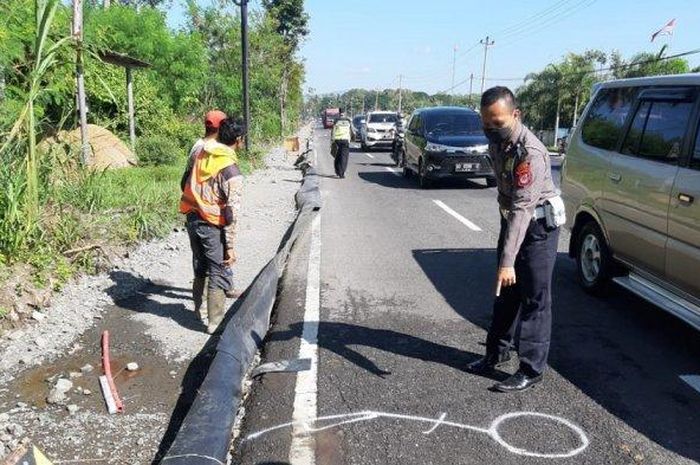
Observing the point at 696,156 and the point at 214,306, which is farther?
the point at 214,306

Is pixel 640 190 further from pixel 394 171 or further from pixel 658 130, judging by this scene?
pixel 394 171

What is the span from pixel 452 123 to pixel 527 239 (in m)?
11.0

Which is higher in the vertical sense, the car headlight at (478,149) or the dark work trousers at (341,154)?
the car headlight at (478,149)

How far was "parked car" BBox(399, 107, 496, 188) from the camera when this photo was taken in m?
13.5

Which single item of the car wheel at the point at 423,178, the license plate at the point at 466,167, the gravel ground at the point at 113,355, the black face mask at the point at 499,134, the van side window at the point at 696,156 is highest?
the black face mask at the point at 499,134

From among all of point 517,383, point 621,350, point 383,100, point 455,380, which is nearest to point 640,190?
point 621,350

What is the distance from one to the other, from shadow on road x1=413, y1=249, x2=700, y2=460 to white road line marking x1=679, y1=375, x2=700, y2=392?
→ 0.19ft

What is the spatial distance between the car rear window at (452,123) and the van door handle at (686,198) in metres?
10.1

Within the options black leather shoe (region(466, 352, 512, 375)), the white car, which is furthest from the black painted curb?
the white car

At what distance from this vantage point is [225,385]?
3717 mm

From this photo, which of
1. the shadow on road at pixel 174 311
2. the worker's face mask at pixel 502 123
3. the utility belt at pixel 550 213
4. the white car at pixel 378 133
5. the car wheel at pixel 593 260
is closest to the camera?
the worker's face mask at pixel 502 123

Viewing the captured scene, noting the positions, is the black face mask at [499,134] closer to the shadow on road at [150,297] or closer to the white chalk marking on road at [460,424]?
the white chalk marking on road at [460,424]

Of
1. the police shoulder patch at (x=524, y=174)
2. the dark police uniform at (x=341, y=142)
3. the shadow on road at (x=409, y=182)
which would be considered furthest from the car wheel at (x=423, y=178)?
the police shoulder patch at (x=524, y=174)

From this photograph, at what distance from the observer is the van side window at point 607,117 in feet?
18.1
